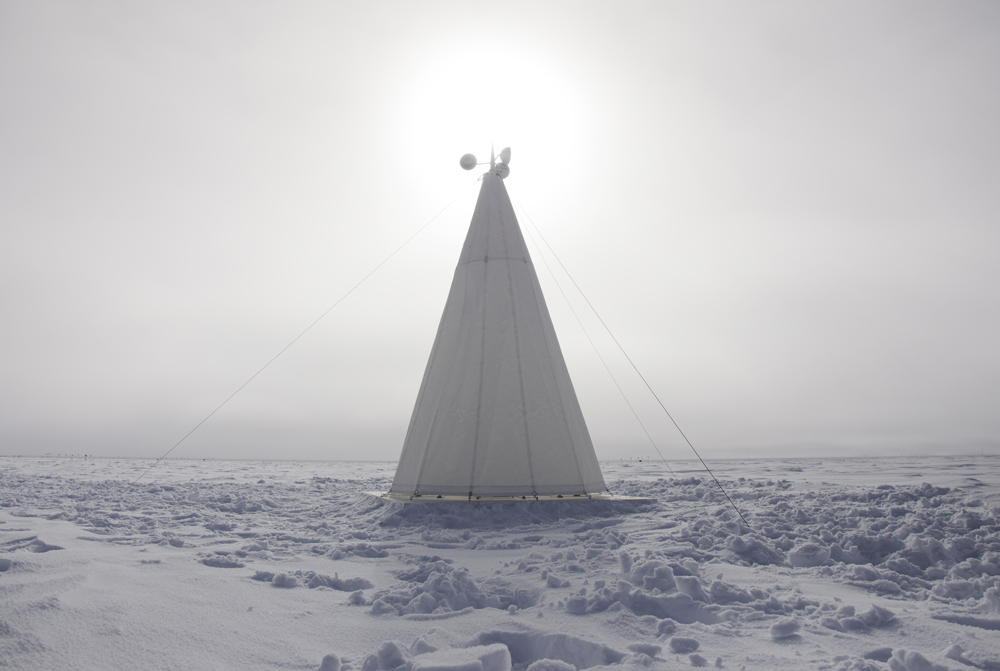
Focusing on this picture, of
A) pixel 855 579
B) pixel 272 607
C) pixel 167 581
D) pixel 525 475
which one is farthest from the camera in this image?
pixel 525 475

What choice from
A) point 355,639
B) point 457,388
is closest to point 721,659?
point 355,639

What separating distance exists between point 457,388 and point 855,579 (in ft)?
18.5

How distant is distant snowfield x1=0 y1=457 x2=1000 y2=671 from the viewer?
2893mm

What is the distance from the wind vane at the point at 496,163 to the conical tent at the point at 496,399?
4.37 ft

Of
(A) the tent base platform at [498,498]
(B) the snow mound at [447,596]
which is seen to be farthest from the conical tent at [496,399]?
(B) the snow mound at [447,596]

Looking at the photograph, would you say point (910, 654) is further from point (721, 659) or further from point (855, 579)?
point (855, 579)

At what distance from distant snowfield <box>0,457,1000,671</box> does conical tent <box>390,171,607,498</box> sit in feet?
2.17

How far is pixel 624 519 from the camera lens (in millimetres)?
7043

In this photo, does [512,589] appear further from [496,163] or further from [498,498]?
[496,163]

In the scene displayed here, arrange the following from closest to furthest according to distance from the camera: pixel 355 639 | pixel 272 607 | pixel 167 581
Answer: pixel 355 639 → pixel 272 607 → pixel 167 581

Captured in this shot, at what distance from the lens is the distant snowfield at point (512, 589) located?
9.49ft

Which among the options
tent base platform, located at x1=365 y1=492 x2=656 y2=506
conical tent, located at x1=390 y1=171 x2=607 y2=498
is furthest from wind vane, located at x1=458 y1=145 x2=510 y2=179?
tent base platform, located at x1=365 y1=492 x2=656 y2=506

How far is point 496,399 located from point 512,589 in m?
4.33

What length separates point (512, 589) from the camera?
3965 mm
